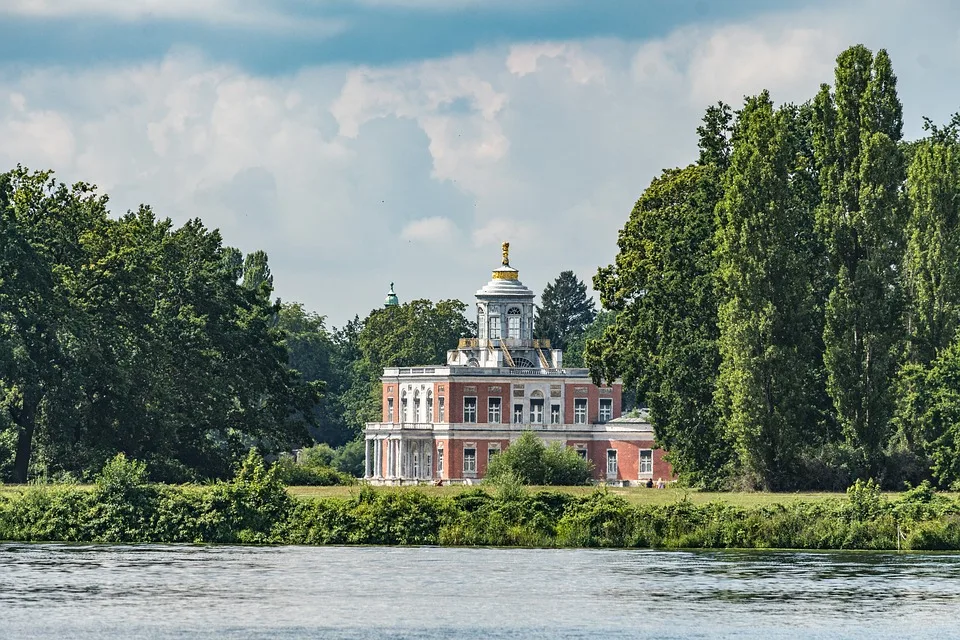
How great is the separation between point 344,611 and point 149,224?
51.5m

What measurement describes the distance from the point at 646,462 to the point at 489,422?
10.8 m

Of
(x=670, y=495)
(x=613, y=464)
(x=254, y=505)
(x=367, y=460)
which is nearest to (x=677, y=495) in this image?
(x=670, y=495)

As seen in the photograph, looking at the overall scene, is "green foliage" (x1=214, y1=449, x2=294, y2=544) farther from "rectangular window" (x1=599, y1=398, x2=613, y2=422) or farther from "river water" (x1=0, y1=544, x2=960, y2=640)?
"rectangular window" (x1=599, y1=398, x2=613, y2=422)

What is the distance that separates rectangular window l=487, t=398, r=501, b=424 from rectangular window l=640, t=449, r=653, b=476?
32.5 feet

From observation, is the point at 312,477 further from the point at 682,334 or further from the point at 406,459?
the point at 406,459

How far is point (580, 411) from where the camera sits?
144 metres

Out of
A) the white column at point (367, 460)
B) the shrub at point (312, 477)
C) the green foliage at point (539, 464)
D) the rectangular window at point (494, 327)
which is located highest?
the rectangular window at point (494, 327)

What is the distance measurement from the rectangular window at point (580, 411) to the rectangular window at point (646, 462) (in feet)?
20.5

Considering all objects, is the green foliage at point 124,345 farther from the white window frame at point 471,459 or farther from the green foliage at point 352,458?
the green foliage at point 352,458

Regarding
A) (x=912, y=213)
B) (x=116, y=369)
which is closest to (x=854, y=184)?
(x=912, y=213)

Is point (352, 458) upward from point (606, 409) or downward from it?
downward

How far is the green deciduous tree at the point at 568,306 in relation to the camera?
190 m

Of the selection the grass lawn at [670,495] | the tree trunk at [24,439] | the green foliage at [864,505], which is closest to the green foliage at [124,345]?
the tree trunk at [24,439]

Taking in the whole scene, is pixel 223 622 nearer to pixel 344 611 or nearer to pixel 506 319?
Result: pixel 344 611
